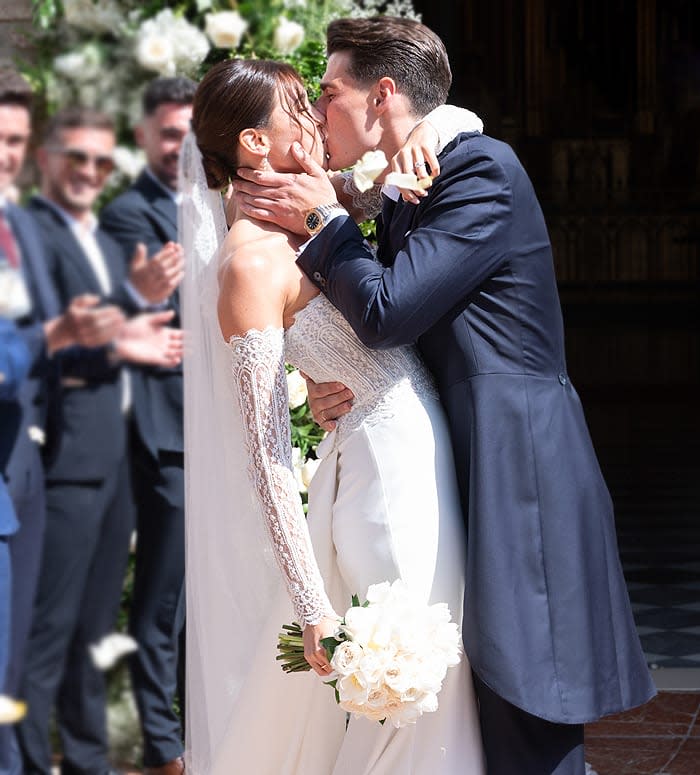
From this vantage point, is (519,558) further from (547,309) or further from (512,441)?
(547,309)

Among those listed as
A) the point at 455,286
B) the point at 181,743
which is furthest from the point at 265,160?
the point at 181,743

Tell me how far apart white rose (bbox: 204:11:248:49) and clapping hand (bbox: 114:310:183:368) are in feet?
2.89

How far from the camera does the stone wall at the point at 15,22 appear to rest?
129 inches

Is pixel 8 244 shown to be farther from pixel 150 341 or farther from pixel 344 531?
pixel 344 531

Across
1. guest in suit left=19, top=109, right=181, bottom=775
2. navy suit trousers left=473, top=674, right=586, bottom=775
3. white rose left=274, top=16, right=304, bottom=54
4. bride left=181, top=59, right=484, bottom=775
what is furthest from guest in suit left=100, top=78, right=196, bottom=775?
navy suit trousers left=473, top=674, right=586, bottom=775

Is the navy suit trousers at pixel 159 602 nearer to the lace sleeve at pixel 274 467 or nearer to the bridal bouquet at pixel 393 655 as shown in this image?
the lace sleeve at pixel 274 467

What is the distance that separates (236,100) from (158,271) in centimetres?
64

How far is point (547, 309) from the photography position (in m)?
2.79

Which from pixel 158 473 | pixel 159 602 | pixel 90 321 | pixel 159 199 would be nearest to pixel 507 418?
pixel 90 321

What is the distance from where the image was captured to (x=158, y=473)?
370 cm

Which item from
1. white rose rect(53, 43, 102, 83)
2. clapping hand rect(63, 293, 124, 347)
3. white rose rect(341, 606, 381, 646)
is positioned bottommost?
white rose rect(341, 606, 381, 646)

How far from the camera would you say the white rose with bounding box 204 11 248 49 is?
3672mm

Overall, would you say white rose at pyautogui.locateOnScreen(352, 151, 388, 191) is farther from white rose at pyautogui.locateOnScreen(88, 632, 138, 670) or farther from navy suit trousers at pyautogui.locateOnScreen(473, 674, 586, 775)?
white rose at pyautogui.locateOnScreen(88, 632, 138, 670)

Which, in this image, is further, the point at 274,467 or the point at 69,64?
the point at 69,64
